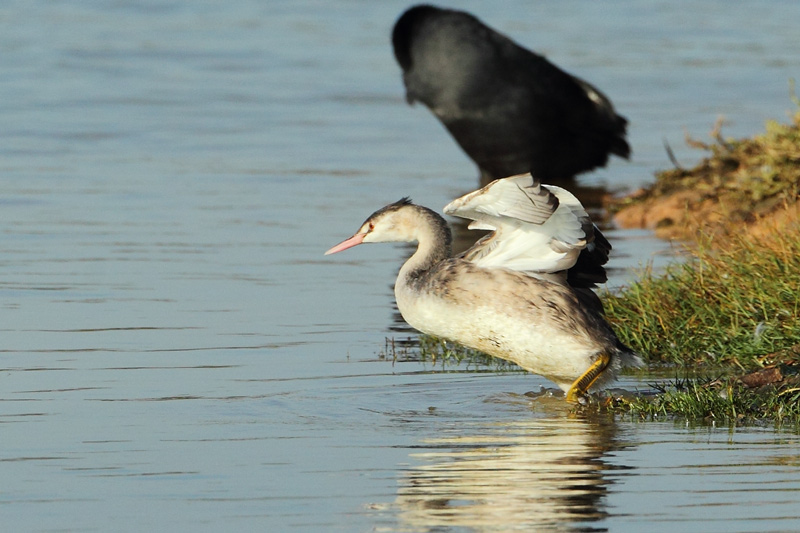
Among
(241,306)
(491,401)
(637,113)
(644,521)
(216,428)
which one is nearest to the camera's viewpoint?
(644,521)

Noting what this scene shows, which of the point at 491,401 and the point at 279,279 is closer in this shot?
the point at 491,401

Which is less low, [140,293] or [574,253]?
[574,253]

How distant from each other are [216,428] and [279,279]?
390 cm

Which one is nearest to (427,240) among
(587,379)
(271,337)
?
(587,379)

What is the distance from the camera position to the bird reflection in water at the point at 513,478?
16.6 feet

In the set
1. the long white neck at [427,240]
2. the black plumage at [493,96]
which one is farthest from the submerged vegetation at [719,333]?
the black plumage at [493,96]

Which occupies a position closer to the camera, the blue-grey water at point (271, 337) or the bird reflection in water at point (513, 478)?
the bird reflection in water at point (513, 478)

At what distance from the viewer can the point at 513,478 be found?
18.3ft

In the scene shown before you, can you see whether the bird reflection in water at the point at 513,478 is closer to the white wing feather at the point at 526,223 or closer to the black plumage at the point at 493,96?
the white wing feather at the point at 526,223

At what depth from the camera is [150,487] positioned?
5.42 meters

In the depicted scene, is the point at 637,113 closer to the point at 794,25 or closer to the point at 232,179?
the point at 232,179

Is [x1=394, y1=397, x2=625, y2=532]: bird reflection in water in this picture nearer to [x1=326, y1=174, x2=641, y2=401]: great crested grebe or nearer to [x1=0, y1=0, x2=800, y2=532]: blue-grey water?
[x1=0, y1=0, x2=800, y2=532]: blue-grey water

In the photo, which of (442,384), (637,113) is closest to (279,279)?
(442,384)

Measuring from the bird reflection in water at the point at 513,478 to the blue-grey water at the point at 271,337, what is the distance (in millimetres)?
15
